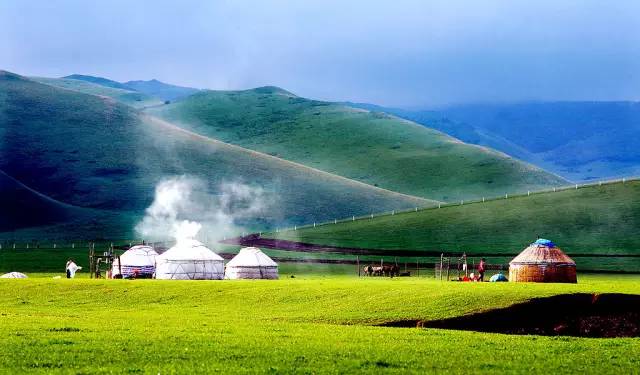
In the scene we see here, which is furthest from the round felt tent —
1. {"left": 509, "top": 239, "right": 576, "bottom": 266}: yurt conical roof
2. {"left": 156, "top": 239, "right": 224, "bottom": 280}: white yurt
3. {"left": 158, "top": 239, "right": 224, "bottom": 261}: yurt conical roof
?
{"left": 158, "top": 239, "right": 224, "bottom": 261}: yurt conical roof

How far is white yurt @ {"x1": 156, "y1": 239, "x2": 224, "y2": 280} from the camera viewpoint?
6141 centimetres

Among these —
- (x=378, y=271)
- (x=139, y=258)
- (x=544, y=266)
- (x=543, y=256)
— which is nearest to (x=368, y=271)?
(x=378, y=271)

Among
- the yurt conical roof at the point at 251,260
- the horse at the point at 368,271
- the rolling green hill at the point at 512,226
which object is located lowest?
the horse at the point at 368,271

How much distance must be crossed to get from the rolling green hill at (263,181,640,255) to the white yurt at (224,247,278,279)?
1291 inches

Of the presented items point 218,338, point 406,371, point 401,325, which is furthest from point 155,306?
point 406,371

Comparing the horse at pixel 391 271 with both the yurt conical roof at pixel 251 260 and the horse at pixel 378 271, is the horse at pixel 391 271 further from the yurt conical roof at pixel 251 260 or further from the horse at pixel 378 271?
the yurt conical roof at pixel 251 260

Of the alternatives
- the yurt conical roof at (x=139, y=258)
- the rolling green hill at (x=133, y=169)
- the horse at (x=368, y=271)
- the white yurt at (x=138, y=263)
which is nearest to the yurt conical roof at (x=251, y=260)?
the white yurt at (x=138, y=263)

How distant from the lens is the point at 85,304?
1507 inches

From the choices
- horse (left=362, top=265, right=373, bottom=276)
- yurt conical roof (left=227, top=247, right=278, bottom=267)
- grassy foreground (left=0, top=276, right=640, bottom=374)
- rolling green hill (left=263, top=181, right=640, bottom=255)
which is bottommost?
grassy foreground (left=0, top=276, right=640, bottom=374)

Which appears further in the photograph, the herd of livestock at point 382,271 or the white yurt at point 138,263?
the herd of livestock at point 382,271

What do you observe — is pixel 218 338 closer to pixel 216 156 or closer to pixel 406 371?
pixel 406 371

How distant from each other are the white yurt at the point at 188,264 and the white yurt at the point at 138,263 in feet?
6.32

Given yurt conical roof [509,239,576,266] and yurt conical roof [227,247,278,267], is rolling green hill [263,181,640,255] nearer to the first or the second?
yurt conical roof [227,247,278,267]

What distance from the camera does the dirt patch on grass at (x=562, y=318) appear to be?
100 feet
